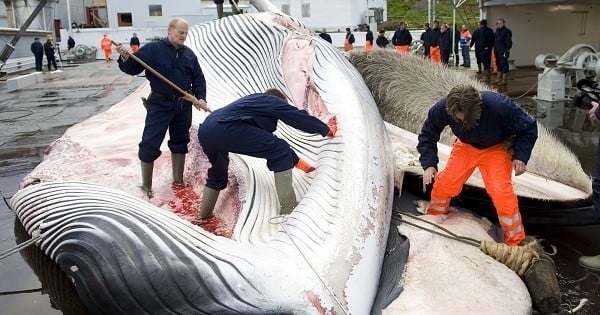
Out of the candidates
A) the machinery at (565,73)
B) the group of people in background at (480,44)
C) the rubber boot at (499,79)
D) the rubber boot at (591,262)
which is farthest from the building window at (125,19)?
the rubber boot at (591,262)

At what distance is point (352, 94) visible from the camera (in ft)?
17.1

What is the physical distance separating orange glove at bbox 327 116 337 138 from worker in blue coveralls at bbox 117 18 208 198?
3.66 ft

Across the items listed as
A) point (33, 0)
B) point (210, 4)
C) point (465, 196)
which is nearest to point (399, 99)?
point (465, 196)

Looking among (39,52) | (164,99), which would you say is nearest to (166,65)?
(164,99)

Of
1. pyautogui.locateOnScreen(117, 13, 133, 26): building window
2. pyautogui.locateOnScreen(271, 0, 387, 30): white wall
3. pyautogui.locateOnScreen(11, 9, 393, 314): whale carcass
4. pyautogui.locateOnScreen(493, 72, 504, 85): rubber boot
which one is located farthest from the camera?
pyautogui.locateOnScreen(117, 13, 133, 26): building window

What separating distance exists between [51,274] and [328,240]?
234 centimetres

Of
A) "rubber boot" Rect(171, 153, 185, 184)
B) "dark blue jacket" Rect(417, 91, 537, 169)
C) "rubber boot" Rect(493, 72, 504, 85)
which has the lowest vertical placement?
"rubber boot" Rect(493, 72, 504, 85)

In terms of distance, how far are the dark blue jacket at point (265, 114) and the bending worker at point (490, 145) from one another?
0.98m

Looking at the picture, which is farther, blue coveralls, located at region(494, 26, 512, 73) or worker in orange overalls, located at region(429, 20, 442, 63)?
worker in orange overalls, located at region(429, 20, 442, 63)

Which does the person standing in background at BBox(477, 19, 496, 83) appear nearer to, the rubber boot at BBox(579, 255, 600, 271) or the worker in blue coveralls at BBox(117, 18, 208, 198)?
the rubber boot at BBox(579, 255, 600, 271)

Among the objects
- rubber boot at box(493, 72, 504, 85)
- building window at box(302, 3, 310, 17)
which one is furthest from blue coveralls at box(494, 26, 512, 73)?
building window at box(302, 3, 310, 17)

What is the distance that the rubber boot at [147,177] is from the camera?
4895 millimetres

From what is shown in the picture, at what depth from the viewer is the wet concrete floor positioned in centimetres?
396

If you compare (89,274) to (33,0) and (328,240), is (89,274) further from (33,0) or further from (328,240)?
(33,0)
